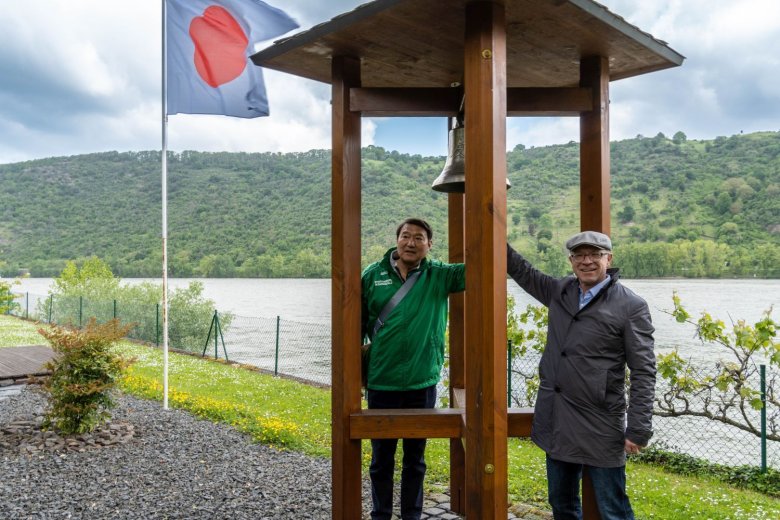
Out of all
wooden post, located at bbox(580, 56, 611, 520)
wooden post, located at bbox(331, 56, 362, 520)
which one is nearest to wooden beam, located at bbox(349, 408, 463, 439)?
wooden post, located at bbox(331, 56, 362, 520)

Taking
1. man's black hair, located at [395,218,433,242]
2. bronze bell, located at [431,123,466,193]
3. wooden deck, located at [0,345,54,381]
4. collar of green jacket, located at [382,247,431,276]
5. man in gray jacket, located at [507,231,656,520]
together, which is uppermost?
bronze bell, located at [431,123,466,193]

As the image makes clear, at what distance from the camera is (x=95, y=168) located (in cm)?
5612

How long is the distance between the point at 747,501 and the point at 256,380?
8.01m

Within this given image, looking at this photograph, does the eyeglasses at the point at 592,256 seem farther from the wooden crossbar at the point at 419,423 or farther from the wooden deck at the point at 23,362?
the wooden deck at the point at 23,362

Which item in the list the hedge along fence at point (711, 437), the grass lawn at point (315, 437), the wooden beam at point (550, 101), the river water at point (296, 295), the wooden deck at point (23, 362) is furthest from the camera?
the river water at point (296, 295)

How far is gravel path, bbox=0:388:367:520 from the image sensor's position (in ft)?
13.7

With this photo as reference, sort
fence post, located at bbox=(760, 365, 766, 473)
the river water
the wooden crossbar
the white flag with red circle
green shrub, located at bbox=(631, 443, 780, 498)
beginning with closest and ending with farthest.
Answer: the wooden crossbar → green shrub, located at bbox=(631, 443, 780, 498) → fence post, located at bbox=(760, 365, 766, 473) → the white flag with red circle → the river water

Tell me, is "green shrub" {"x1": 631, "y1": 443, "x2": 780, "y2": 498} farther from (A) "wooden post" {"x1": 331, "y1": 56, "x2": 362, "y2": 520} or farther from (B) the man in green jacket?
(A) "wooden post" {"x1": 331, "y1": 56, "x2": 362, "y2": 520}

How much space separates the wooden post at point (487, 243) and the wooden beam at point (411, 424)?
1.51 ft

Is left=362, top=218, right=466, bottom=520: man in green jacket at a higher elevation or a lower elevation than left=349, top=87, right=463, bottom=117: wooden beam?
lower

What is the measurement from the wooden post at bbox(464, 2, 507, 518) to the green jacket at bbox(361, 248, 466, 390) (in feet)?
2.30

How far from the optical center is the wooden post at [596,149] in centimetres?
295

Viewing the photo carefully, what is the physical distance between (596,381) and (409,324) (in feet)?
3.29

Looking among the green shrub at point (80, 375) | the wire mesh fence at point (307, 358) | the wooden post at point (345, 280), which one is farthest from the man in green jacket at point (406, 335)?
the green shrub at point (80, 375)
